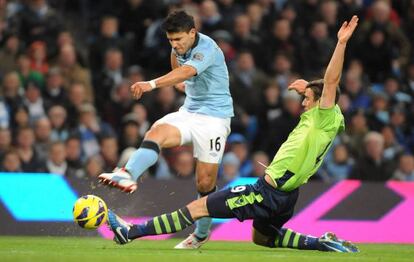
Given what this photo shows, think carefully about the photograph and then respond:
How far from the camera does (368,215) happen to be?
554 inches

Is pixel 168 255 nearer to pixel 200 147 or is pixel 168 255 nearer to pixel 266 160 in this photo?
pixel 200 147

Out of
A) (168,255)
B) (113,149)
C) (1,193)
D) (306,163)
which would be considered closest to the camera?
(168,255)

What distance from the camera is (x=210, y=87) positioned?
1130 cm

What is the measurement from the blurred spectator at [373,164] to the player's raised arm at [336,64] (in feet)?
19.9

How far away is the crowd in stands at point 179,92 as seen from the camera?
15.5 m

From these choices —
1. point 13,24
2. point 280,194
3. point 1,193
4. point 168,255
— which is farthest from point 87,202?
point 13,24

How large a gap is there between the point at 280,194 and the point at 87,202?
175cm

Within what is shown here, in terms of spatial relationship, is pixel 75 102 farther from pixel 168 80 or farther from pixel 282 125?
pixel 168 80

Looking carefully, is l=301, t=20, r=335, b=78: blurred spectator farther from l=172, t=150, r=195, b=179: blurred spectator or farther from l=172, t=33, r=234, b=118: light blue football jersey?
l=172, t=33, r=234, b=118: light blue football jersey

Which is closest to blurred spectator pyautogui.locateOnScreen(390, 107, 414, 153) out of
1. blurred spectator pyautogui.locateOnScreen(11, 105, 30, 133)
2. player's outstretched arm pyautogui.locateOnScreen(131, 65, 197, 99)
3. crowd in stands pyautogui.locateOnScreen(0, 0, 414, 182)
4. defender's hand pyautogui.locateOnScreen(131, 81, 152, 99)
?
crowd in stands pyautogui.locateOnScreen(0, 0, 414, 182)

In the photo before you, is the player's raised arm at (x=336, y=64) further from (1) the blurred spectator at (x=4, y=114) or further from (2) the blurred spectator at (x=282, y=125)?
(1) the blurred spectator at (x=4, y=114)

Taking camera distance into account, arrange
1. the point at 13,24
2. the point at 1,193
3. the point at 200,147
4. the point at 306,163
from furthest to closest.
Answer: the point at 13,24 < the point at 1,193 < the point at 200,147 < the point at 306,163

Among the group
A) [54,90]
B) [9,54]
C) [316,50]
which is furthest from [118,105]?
[316,50]

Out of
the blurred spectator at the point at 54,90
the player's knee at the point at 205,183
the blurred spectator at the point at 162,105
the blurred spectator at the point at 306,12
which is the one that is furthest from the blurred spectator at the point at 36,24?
the player's knee at the point at 205,183
